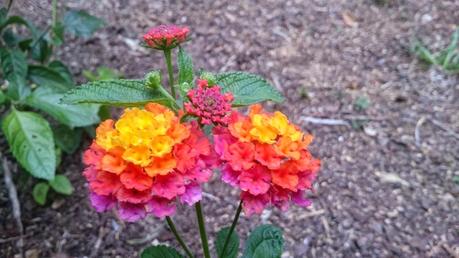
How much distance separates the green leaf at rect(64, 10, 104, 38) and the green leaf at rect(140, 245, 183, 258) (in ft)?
3.00

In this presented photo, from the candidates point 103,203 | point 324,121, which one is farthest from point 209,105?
point 324,121

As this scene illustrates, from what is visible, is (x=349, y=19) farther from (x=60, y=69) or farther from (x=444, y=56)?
(x=60, y=69)

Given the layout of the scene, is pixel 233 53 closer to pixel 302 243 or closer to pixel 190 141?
pixel 302 243

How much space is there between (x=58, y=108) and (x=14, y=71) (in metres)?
0.17

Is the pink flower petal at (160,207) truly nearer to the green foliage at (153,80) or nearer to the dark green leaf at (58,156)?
the green foliage at (153,80)

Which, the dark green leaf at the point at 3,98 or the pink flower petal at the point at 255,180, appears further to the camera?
the dark green leaf at the point at 3,98

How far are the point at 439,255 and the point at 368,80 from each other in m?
0.83

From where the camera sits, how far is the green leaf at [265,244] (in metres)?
1.23

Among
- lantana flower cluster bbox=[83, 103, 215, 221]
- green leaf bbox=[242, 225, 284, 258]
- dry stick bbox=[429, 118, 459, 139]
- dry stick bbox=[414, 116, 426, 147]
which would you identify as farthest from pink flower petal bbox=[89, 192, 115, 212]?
dry stick bbox=[429, 118, 459, 139]

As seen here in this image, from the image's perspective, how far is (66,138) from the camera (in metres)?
→ 1.84

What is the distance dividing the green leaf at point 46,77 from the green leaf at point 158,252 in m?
0.76

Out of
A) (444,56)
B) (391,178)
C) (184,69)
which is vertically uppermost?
(184,69)

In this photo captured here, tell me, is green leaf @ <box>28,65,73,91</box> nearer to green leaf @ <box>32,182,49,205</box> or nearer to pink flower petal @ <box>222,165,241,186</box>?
green leaf @ <box>32,182,49,205</box>

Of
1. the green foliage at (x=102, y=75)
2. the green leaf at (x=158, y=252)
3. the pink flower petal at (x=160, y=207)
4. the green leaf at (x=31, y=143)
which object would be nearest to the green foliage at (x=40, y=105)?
the green leaf at (x=31, y=143)
